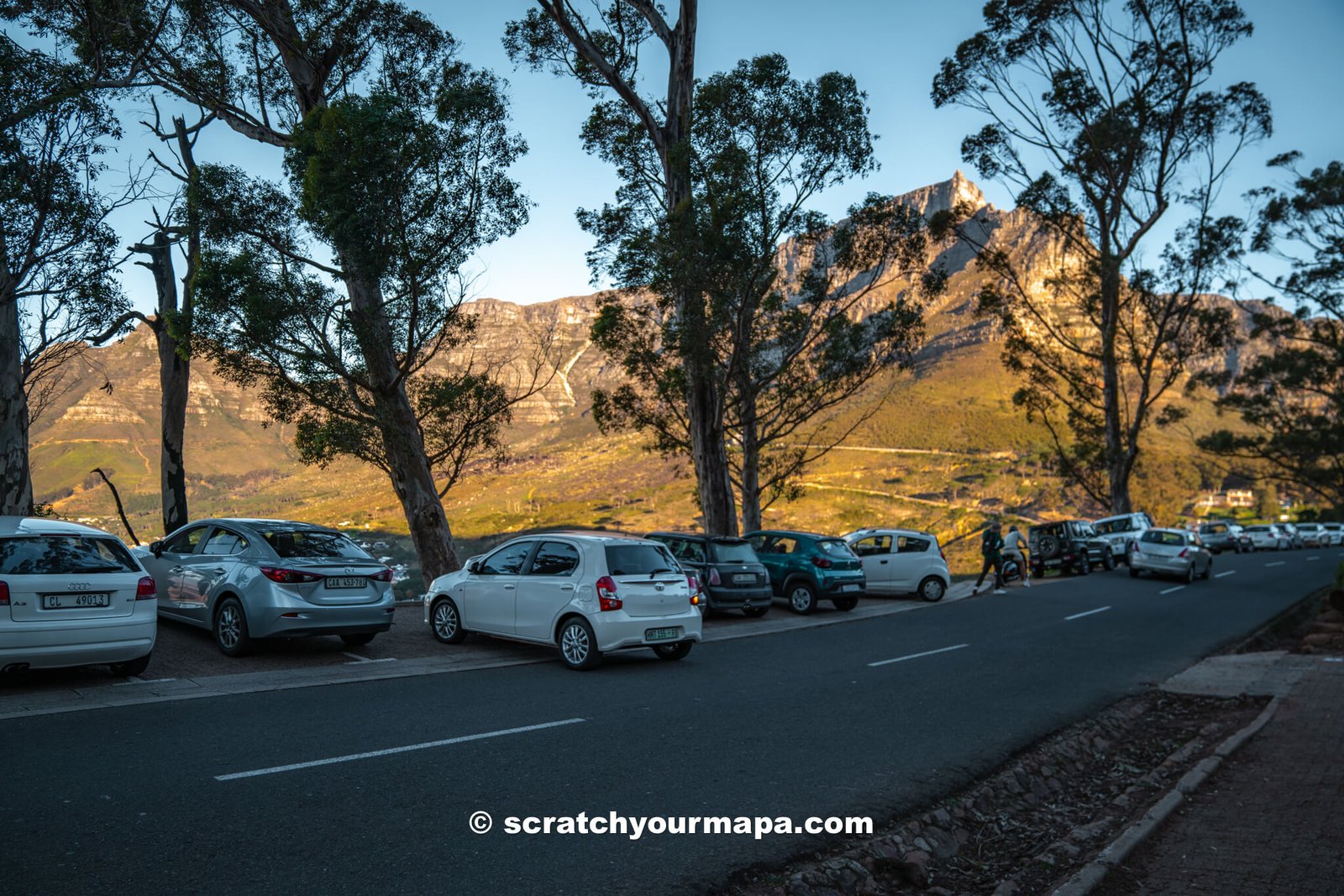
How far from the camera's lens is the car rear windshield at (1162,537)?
28.7 metres

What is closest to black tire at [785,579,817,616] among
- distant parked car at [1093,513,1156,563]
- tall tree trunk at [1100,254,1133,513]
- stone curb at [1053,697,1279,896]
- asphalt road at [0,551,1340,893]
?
asphalt road at [0,551,1340,893]

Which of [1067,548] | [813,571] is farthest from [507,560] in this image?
[1067,548]

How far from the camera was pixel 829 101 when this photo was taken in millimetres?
23203

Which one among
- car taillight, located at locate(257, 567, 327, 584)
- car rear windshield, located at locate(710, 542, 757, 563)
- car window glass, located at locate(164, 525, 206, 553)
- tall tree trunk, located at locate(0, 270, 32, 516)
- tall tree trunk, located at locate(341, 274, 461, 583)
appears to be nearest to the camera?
car taillight, located at locate(257, 567, 327, 584)

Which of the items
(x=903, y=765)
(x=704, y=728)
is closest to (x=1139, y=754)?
(x=903, y=765)

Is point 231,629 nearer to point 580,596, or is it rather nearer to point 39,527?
point 39,527

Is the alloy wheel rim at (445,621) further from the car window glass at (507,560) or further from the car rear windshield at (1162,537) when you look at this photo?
the car rear windshield at (1162,537)

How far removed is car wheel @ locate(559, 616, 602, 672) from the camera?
11.1 meters

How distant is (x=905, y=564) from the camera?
76.3 feet

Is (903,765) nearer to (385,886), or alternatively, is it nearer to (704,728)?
(704,728)

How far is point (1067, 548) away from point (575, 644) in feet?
81.0

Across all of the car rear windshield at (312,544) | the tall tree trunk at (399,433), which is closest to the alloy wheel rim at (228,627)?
the car rear windshield at (312,544)

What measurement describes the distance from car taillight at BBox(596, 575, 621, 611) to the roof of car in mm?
5086

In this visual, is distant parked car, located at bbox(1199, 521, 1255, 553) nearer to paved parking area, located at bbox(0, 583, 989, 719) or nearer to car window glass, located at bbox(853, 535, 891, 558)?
car window glass, located at bbox(853, 535, 891, 558)
